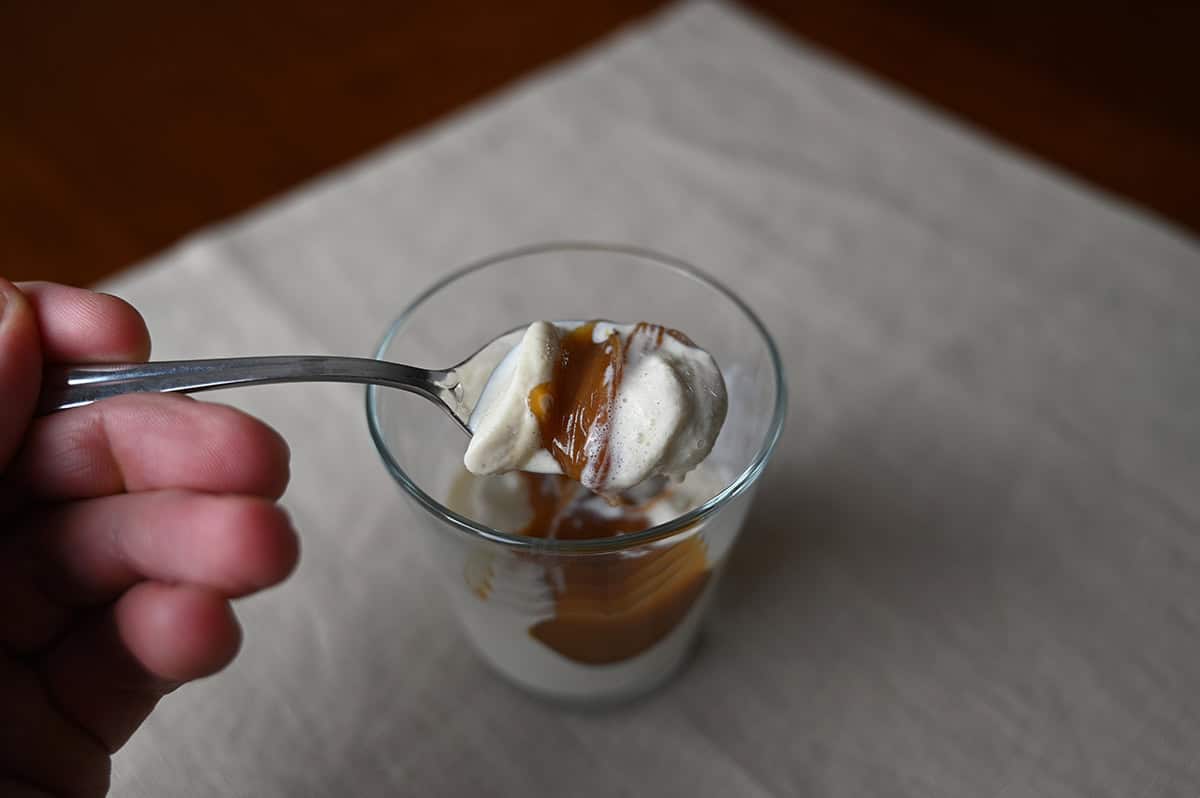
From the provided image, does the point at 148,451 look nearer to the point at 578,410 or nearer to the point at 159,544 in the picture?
the point at 159,544

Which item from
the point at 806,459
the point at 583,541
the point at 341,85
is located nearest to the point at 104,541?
the point at 583,541

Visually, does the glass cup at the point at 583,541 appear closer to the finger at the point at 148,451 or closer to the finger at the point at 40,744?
the finger at the point at 148,451

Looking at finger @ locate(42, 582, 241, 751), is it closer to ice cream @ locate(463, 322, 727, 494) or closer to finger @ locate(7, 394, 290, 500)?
finger @ locate(7, 394, 290, 500)

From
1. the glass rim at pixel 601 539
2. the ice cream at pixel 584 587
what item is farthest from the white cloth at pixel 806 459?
the glass rim at pixel 601 539

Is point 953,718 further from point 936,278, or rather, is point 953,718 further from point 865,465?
point 936,278

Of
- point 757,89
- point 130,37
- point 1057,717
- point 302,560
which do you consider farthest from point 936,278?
point 130,37

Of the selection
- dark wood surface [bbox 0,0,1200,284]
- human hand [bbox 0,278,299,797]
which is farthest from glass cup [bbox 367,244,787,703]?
dark wood surface [bbox 0,0,1200,284]
